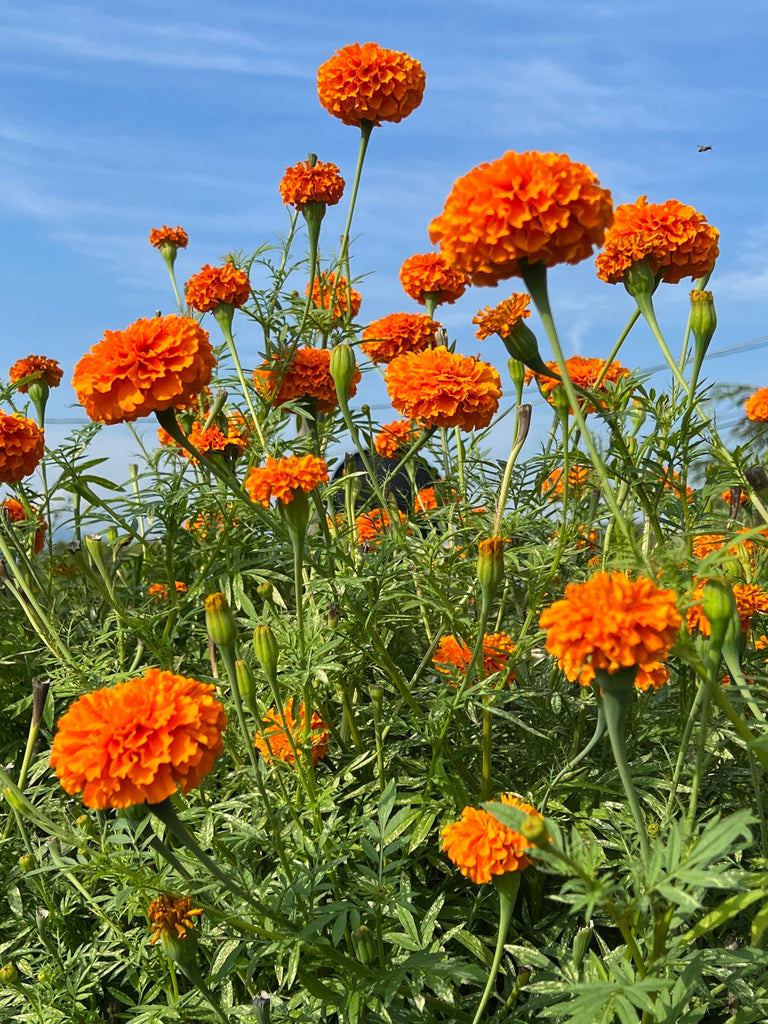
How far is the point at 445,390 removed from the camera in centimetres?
202

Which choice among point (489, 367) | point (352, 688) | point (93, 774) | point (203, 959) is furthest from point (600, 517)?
point (93, 774)

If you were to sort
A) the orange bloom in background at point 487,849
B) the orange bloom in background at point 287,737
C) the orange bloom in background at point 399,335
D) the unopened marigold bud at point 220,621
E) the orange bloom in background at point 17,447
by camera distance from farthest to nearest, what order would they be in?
the orange bloom in background at point 399,335, the orange bloom in background at point 17,447, the orange bloom in background at point 287,737, the unopened marigold bud at point 220,621, the orange bloom in background at point 487,849

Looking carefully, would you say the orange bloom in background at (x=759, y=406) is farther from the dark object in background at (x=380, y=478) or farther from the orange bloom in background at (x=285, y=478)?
the orange bloom in background at (x=285, y=478)

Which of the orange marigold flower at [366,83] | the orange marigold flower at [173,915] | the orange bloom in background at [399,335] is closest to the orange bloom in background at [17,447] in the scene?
the orange bloom in background at [399,335]

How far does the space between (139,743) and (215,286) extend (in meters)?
1.60

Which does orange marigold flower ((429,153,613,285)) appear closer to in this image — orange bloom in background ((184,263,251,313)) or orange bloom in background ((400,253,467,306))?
orange bloom in background ((184,263,251,313))

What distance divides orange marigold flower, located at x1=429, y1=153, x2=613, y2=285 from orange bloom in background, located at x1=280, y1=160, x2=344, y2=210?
1598 millimetres

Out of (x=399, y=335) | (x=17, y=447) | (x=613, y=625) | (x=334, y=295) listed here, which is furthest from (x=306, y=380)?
(x=613, y=625)

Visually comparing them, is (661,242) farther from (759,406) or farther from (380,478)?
(380,478)

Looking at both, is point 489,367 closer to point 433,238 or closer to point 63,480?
point 433,238

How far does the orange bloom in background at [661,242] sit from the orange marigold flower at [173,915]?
56.8 inches

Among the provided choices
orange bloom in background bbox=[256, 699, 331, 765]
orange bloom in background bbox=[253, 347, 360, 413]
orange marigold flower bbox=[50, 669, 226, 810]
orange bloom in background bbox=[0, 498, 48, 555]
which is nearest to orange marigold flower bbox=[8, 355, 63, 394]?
orange bloom in background bbox=[0, 498, 48, 555]

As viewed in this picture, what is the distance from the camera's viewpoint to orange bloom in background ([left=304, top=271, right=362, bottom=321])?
9.62 ft

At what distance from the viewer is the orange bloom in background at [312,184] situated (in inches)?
109
